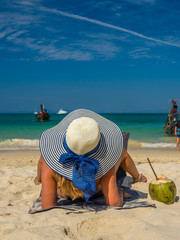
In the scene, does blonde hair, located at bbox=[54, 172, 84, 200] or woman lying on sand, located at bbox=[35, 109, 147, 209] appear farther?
blonde hair, located at bbox=[54, 172, 84, 200]

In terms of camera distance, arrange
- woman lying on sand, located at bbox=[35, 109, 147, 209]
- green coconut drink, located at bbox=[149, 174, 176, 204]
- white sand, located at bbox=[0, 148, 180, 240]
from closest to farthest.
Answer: white sand, located at bbox=[0, 148, 180, 240]
woman lying on sand, located at bbox=[35, 109, 147, 209]
green coconut drink, located at bbox=[149, 174, 176, 204]

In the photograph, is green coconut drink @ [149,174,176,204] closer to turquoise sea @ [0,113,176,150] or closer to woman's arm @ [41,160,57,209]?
woman's arm @ [41,160,57,209]

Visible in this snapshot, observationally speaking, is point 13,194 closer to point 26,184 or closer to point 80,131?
point 26,184

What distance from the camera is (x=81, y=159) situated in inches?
85.8

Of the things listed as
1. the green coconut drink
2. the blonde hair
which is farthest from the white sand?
the blonde hair

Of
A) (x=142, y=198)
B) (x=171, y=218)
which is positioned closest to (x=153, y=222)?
(x=171, y=218)

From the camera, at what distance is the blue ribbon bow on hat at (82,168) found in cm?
217

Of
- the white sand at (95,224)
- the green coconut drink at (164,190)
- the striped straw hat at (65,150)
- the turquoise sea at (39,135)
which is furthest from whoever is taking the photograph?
the turquoise sea at (39,135)

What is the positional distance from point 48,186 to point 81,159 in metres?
0.44

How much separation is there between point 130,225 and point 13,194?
1.88 meters

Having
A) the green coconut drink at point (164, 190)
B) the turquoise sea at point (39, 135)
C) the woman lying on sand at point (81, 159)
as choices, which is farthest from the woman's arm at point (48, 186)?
the turquoise sea at point (39, 135)

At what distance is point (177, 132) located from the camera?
955 centimetres

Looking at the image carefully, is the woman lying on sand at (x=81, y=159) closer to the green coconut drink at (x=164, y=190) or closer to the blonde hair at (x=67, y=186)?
the blonde hair at (x=67, y=186)

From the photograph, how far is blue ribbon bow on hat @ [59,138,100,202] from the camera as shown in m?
2.17
